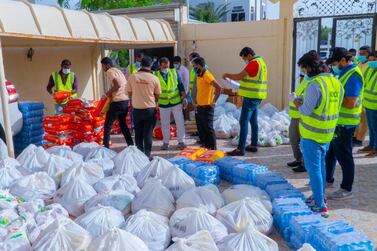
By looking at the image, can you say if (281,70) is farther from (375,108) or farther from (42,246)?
(42,246)

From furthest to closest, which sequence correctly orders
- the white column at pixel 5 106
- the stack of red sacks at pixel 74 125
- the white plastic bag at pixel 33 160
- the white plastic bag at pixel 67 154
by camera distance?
the stack of red sacks at pixel 74 125, the white plastic bag at pixel 67 154, the white column at pixel 5 106, the white plastic bag at pixel 33 160

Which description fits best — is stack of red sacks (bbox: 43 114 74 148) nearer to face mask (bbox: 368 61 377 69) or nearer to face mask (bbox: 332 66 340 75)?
face mask (bbox: 332 66 340 75)

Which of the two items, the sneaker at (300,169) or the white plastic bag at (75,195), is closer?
the white plastic bag at (75,195)

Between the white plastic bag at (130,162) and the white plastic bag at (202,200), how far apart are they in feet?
4.04

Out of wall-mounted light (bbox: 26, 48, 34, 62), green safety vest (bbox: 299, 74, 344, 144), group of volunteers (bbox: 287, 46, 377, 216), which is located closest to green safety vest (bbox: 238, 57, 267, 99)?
group of volunteers (bbox: 287, 46, 377, 216)

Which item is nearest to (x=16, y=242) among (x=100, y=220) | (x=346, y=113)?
(x=100, y=220)

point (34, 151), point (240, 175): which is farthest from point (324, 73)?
point (34, 151)

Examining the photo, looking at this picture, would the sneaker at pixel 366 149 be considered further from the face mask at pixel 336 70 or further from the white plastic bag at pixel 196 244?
the white plastic bag at pixel 196 244

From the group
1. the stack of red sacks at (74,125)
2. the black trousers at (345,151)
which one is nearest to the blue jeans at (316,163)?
the black trousers at (345,151)

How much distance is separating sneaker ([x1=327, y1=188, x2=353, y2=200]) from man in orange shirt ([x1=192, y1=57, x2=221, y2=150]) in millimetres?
2381

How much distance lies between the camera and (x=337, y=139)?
4.49 meters

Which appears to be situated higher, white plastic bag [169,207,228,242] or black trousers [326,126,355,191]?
black trousers [326,126,355,191]

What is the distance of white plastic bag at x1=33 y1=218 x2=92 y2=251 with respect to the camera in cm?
287

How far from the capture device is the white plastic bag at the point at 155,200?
3801 mm
